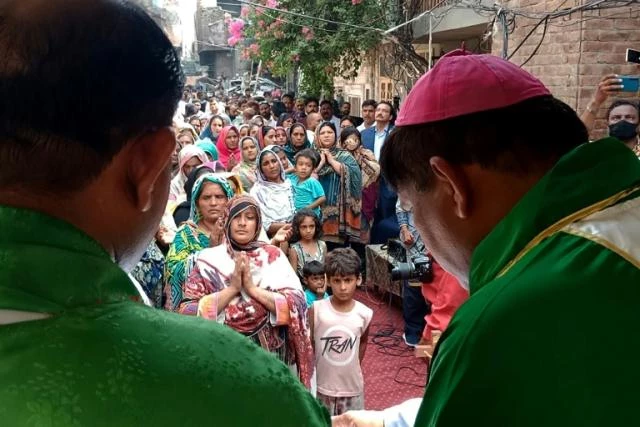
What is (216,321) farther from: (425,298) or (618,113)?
(618,113)

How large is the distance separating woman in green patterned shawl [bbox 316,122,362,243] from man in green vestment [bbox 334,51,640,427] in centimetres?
521

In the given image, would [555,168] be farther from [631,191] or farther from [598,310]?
[598,310]

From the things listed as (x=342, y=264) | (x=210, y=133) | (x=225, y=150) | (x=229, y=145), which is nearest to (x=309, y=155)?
(x=229, y=145)

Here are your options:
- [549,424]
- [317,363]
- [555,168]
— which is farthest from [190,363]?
[317,363]

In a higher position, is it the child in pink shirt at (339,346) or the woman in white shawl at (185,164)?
the woman in white shawl at (185,164)

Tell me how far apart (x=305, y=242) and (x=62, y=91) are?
436cm

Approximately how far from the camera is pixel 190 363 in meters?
0.73

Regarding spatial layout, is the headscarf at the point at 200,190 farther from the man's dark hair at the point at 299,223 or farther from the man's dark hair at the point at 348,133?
the man's dark hair at the point at 348,133

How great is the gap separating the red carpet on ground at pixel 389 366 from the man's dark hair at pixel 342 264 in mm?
1225

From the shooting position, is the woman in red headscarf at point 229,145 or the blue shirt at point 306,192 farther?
the woman in red headscarf at point 229,145

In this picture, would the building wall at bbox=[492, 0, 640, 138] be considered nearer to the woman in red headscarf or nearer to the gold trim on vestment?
the woman in red headscarf

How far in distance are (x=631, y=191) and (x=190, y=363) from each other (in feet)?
2.81

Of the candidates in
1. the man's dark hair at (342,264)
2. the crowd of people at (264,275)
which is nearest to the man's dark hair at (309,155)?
the crowd of people at (264,275)

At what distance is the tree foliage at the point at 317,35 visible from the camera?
35.3 feet
